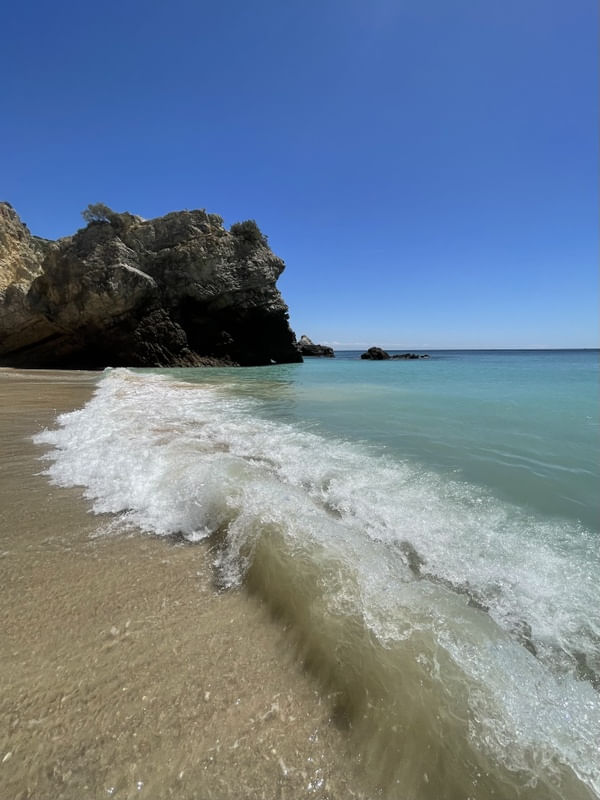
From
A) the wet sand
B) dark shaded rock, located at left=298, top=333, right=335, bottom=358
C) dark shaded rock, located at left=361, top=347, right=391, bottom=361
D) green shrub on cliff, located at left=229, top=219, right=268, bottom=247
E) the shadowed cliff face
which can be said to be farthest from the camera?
dark shaded rock, located at left=298, top=333, right=335, bottom=358

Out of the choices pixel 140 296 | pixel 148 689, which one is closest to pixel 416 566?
pixel 148 689

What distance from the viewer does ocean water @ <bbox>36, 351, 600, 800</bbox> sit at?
4.75 feet

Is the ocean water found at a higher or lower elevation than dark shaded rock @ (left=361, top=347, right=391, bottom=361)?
lower

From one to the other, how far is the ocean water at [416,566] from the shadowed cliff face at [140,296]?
24769mm

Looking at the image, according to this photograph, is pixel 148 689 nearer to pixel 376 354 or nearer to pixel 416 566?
pixel 416 566

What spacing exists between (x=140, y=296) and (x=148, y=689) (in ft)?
100

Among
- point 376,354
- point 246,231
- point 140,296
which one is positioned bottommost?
point 376,354

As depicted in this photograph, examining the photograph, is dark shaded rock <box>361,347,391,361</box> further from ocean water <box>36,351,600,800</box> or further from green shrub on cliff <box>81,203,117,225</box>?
ocean water <box>36,351,600,800</box>

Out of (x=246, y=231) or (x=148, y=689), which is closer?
(x=148, y=689)

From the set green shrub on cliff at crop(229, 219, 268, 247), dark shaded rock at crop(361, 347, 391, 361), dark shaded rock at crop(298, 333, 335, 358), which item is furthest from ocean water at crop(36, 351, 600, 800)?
dark shaded rock at crop(298, 333, 335, 358)

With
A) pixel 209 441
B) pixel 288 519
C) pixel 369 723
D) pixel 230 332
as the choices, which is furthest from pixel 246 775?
pixel 230 332

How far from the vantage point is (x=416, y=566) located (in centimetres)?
270

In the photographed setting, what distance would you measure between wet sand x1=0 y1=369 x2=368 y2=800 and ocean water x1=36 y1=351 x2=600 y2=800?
0.60 feet

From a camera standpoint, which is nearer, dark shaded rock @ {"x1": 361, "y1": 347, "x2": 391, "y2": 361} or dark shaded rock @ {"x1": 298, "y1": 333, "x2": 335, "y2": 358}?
dark shaded rock @ {"x1": 361, "y1": 347, "x2": 391, "y2": 361}
